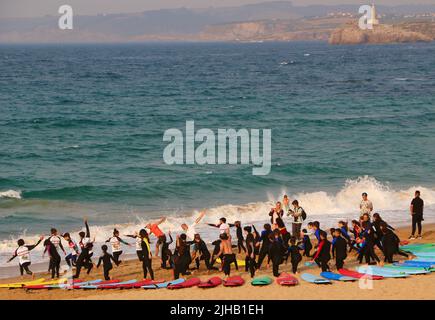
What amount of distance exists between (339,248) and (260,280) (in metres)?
2.35

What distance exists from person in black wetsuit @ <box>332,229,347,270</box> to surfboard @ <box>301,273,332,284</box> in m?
0.84

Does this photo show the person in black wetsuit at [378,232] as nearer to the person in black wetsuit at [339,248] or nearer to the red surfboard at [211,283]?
the person in black wetsuit at [339,248]

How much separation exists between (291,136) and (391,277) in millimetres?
31052

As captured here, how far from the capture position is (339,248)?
1978 cm

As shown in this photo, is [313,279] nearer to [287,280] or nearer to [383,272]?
[287,280]

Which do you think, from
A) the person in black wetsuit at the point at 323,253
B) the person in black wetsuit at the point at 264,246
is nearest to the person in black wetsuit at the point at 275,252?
the person in black wetsuit at the point at 264,246

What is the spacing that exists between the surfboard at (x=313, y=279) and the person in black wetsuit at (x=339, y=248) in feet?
2.77

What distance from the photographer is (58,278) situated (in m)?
20.7

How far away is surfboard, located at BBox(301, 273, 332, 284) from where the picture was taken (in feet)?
61.8

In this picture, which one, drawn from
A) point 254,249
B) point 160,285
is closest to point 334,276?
point 254,249
